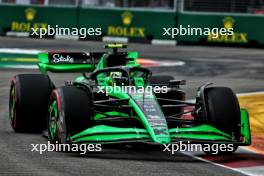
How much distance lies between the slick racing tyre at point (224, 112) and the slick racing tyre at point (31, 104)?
2.38 m

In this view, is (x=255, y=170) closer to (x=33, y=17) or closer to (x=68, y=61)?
(x=68, y=61)

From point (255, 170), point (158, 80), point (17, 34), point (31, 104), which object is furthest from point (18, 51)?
point (255, 170)

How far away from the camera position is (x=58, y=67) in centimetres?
Result: 1315

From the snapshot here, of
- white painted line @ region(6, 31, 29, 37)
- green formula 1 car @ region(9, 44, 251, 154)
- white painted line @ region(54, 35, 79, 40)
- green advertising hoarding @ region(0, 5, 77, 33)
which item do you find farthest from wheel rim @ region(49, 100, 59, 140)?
white painted line @ region(6, 31, 29, 37)

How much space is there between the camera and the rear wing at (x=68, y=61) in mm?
13117

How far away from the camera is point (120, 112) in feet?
36.2

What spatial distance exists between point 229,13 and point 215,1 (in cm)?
67

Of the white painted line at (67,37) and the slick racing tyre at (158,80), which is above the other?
the slick racing tyre at (158,80)

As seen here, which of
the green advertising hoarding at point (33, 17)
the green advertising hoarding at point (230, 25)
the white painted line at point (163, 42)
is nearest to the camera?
the green advertising hoarding at point (230, 25)

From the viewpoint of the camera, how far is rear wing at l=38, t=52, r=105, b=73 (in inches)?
516

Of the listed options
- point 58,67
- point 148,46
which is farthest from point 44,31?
point 58,67

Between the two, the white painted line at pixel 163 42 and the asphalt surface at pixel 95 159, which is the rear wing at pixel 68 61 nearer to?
the asphalt surface at pixel 95 159

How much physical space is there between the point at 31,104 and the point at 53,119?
0.97 metres

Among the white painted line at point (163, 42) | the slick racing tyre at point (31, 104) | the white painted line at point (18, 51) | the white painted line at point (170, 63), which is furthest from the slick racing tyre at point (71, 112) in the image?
the white painted line at point (163, 42)
